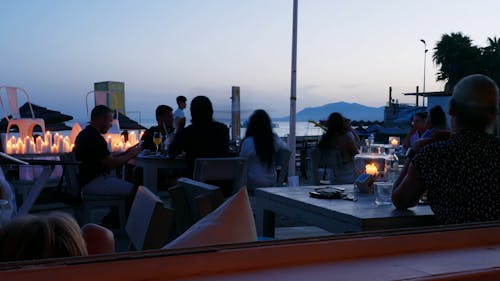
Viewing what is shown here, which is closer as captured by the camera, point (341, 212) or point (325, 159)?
point (341, 212)

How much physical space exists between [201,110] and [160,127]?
1.88 meters

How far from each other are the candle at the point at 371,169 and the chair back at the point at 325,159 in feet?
7.95

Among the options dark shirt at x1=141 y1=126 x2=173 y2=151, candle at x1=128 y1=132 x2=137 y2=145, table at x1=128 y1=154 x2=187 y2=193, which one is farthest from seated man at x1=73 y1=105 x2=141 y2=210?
candle at x1=128 y1=132 x2=137 y2=145

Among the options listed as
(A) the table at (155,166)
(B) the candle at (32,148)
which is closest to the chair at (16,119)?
(B) the candle at (32,148)

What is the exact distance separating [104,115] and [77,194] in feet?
2.54

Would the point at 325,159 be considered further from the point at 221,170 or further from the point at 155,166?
the point at 155,166

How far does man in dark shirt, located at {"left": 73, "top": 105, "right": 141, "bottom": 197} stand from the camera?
177 inches

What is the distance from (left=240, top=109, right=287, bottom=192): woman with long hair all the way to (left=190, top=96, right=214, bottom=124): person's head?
445 millimetres

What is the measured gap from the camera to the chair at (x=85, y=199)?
4418 mm

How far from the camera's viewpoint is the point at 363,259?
82 centimetres

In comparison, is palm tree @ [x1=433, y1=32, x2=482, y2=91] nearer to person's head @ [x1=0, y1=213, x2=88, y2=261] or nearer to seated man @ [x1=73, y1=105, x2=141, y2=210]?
seated man @ [x1=73, y1=105, x2=141, y2=210]

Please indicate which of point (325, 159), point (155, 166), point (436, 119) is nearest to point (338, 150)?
point (325, 159)

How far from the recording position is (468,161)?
6.66ft

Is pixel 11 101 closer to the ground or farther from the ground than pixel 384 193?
farther from the ground
